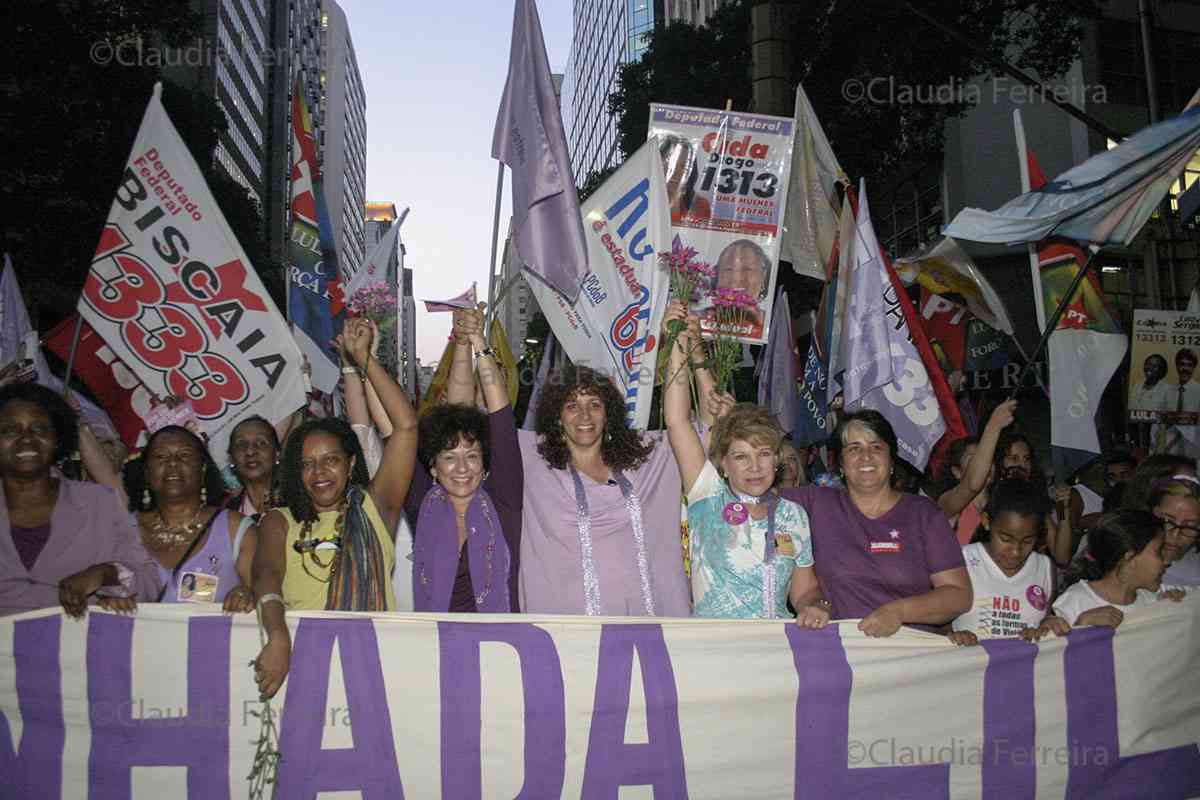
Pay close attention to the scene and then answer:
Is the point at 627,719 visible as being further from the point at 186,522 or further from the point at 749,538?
the point at 186,522

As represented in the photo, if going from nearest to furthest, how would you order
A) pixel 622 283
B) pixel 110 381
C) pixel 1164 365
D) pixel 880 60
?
pixel 110 381 < pixel 622 283 < pixel 1164 365 < pixel 880 60

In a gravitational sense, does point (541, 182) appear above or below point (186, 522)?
above

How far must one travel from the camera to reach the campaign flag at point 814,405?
7458 millimetres

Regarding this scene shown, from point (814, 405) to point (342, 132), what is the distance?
12685cm

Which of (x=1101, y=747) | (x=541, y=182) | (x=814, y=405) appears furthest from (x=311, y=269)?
(x=1101, y=747)

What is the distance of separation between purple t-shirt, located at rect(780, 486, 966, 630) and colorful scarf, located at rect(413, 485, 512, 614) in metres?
1.17

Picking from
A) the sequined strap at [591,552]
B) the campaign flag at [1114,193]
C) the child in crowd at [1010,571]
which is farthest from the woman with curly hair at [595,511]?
the campaign flag at [1114,193]

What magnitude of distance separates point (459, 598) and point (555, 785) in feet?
Answer: 2.43

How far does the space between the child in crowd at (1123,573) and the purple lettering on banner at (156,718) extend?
314 cm

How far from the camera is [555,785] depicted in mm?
3365

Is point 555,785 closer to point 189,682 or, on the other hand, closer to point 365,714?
point 365,714

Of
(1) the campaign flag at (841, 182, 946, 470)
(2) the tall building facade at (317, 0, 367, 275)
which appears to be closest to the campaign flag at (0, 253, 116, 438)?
(1) the campaign flag at (841, 182, 946, 470)

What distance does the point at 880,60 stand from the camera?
16.2m

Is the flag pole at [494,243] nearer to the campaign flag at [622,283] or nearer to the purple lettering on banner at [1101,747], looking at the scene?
the campaign flag at [622,283]
